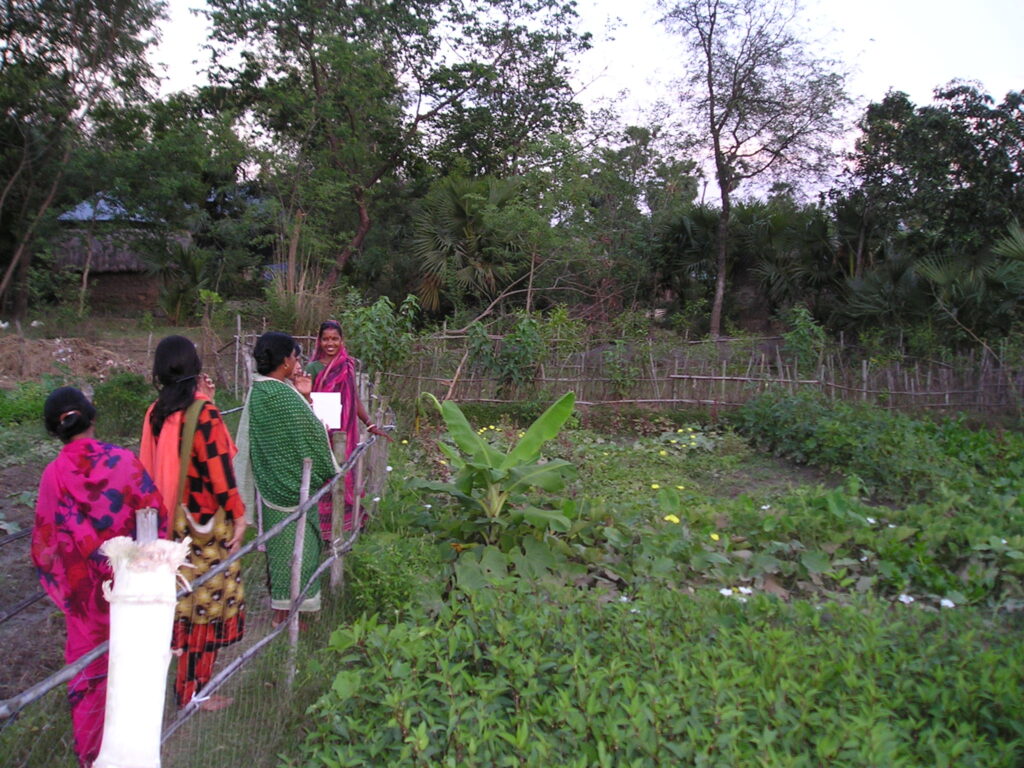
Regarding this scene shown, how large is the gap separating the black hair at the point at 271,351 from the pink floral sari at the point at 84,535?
94 cm

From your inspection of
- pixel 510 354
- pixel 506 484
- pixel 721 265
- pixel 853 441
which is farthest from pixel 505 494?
pixel 721 265

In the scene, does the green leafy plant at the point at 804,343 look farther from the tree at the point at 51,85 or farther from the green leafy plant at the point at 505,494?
the tree at the point at 51,85

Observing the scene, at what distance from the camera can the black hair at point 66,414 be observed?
2.50 m

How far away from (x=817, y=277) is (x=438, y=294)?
7.94m

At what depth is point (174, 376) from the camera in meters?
2.70

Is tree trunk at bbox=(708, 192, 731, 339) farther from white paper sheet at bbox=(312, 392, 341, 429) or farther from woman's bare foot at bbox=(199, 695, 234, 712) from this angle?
woman's bare foot at bbox=(199, 695, 234, 712)

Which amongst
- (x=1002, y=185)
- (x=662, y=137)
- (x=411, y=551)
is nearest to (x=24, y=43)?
(x=662, y=137)

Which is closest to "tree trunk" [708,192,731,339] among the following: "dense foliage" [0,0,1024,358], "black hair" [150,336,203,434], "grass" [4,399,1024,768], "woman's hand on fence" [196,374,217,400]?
"dense foliage" [0,0,1024,358]

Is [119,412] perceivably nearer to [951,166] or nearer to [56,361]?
[56,361]

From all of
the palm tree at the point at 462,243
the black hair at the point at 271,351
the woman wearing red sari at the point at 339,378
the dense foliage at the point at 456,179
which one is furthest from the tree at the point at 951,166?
the black hair at the point at 271,351

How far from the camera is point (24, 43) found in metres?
16.1

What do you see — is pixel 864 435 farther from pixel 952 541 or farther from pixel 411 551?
pixel 411 551

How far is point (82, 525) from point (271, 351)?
3.63 ft

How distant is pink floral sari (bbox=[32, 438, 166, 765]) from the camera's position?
248 cm
